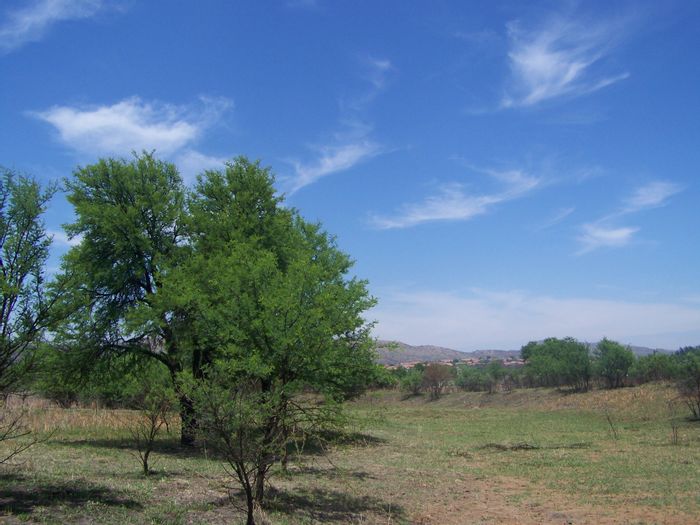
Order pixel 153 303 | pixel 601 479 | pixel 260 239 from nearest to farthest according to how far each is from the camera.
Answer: pixel 601 479
pixel 153 303
pixel 260 239

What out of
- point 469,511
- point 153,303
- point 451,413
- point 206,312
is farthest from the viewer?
point 451,413

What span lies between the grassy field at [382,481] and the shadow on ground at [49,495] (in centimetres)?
3

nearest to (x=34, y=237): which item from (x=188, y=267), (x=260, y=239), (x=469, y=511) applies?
(x=188, y=267)

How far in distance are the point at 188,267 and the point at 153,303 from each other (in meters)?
2.02

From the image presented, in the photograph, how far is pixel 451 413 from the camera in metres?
54.8

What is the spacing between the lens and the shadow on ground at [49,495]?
31.2 feet

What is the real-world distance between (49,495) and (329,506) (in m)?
6.34

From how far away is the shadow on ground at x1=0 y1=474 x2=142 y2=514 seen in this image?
9502mm

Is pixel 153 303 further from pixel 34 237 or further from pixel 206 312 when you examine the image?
pixel 34 237

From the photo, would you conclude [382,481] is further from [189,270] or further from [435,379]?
[435,379]

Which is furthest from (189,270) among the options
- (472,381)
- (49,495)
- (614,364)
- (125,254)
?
(472,381)

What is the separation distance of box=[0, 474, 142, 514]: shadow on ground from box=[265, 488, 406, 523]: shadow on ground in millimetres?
3411

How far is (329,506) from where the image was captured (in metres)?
12.8

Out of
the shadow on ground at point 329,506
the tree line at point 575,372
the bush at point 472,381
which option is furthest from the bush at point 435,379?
the shadow on ground at point 329,506
